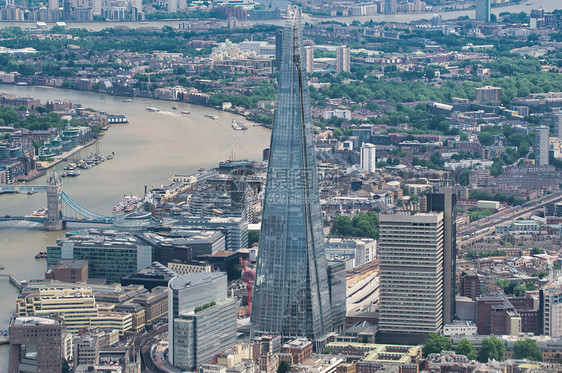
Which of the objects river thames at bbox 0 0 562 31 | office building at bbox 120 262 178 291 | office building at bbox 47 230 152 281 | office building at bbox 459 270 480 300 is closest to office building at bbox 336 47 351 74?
river thames at bbox 0 0 562 31

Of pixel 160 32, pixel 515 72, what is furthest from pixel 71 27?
pixel 515 72

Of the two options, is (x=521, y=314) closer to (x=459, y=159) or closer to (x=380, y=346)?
(x=380, y=346)

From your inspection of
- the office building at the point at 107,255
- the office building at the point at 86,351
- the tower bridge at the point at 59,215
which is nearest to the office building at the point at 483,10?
the tower bridge at the point at 59,215

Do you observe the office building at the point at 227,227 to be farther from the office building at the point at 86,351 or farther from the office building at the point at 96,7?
the office building at the point at 96,7

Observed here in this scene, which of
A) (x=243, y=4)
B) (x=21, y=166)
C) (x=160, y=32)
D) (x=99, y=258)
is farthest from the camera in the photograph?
(x=243, y=4)

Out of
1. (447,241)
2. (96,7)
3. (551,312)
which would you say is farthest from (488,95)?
(96,7)

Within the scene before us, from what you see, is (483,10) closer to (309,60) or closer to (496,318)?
(309,60)
